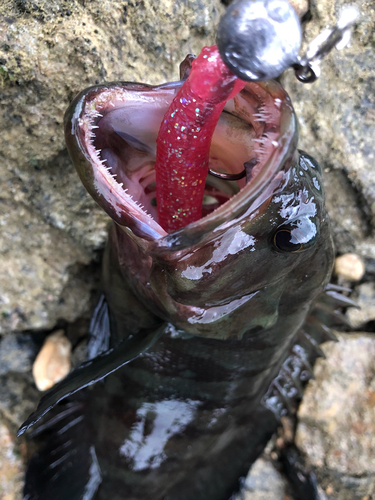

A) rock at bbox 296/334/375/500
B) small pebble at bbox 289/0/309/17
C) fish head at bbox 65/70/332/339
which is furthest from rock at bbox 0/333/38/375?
small pebble at bbox 289/0/309/17

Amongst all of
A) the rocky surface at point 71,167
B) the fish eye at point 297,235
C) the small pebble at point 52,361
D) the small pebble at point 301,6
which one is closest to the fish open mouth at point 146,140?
the fish eye at point 297,235

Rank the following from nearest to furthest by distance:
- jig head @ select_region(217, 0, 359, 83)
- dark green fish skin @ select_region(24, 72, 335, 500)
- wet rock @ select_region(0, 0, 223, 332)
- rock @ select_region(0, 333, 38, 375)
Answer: jig head @ select_region(217, 0, 359, 83) → dark green fish skin @ select_region(24, 72, 335, 500) → wet rock @ select_region(0, 0, 223, 332) → rock @ select_region(0, 333, 38, 375)

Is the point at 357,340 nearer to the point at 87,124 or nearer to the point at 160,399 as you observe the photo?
the point at 160,399

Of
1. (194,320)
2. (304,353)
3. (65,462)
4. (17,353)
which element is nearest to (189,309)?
(194,320)

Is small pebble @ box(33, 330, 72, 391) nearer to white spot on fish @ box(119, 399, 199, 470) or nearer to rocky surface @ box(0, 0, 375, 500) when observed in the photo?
rocky surface @ box(0, 0, 375, 500)

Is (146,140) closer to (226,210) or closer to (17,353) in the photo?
(226,210)

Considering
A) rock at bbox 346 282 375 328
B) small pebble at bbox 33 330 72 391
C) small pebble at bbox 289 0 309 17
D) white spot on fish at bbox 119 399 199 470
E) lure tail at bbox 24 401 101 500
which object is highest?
small pebble at bbox 289 0 309 17
